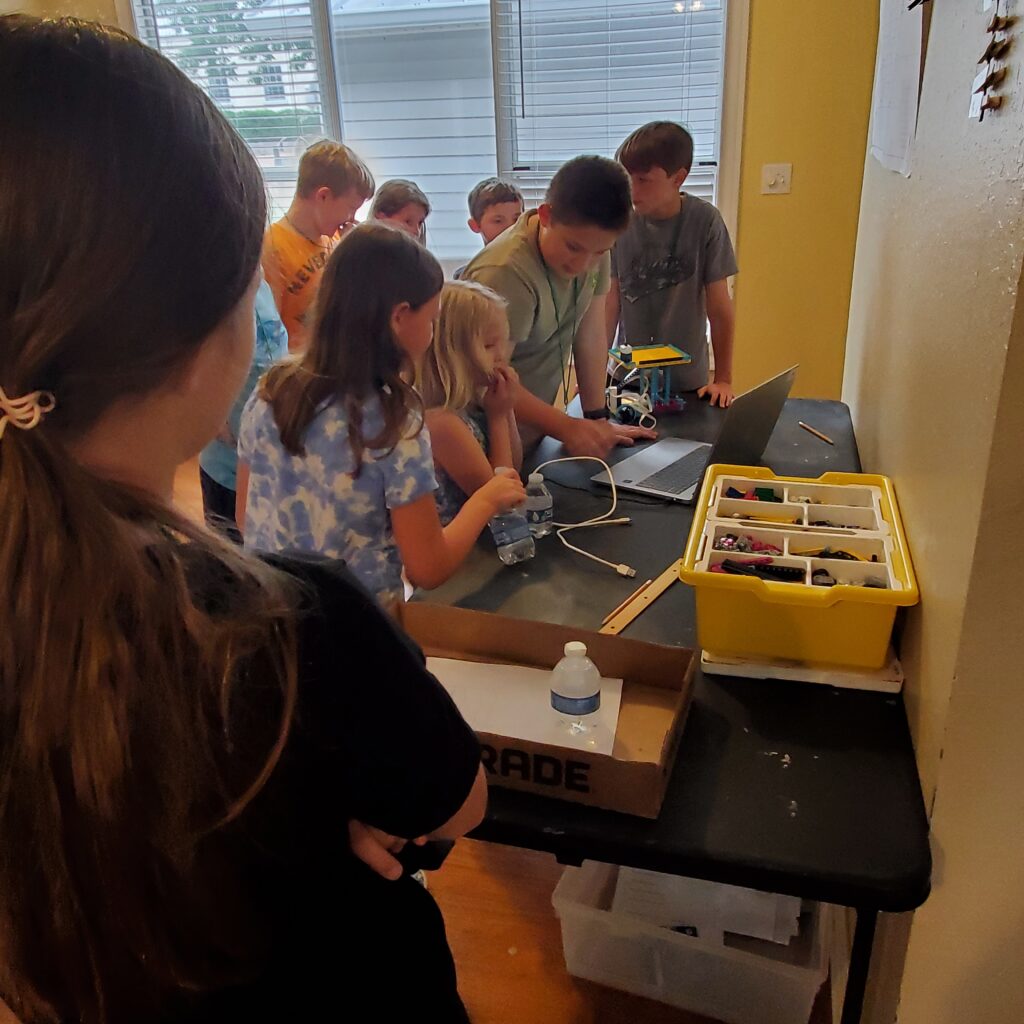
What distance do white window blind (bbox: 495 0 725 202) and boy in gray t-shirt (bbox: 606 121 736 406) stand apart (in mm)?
912

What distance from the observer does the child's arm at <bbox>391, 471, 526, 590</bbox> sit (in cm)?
127

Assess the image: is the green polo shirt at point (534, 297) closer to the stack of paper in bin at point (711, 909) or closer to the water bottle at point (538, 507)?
the water bottle at point (538, 507)

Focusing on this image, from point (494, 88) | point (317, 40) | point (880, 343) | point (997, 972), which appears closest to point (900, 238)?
point (880, 343)

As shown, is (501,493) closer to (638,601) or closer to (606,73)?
(638,601)

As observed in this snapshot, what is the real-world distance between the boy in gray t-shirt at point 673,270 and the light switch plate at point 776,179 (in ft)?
2.17

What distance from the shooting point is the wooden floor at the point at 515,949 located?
1440 mm

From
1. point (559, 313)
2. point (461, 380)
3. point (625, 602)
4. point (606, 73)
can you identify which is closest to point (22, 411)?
point (625, 602)

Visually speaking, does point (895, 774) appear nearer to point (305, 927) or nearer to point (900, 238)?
point (305, 927)

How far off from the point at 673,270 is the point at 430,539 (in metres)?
1.73

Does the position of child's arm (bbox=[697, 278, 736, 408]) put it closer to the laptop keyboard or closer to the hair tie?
the laptop keyboard

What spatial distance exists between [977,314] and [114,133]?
2.42 ft

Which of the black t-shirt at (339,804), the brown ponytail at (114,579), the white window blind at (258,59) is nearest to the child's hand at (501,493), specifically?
the black t-shirt at (339,804)

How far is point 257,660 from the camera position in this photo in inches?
21.6

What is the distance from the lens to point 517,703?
3.29 ft
